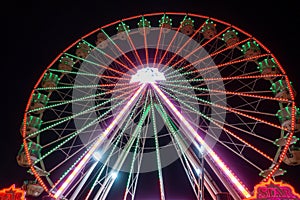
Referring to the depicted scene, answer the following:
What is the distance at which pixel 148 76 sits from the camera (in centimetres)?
1148

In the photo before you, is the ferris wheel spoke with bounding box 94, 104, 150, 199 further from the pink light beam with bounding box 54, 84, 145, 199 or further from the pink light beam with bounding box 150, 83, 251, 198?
the pink light beam with bounding box 150, 83, 251, 198

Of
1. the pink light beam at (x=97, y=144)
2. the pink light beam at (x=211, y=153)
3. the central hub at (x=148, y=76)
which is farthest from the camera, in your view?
the central hub at (x=148, y=76)

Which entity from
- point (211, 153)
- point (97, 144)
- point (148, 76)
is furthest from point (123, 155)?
point (211, 153)

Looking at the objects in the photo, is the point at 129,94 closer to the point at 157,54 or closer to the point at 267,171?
the point at 157,54

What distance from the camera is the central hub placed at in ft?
37.5

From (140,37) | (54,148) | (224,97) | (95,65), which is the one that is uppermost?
(140,37)

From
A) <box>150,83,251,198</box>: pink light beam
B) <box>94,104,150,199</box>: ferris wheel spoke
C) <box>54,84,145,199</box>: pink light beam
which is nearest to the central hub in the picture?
<box>54,84,145,199</box>: pink light beam

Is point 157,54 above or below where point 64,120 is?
above

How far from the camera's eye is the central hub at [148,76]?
11.4 metres

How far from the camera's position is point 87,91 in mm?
11523

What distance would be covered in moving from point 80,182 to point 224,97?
17.7 feet

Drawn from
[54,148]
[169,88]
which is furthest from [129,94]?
[54,148]

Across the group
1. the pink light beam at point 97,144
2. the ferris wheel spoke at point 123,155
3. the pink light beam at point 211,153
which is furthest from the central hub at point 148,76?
the ferris wheel spoke at point 123,155

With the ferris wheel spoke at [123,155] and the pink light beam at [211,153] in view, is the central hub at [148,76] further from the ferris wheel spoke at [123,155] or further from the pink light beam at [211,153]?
the ferris wheel spoke at [123,155]
